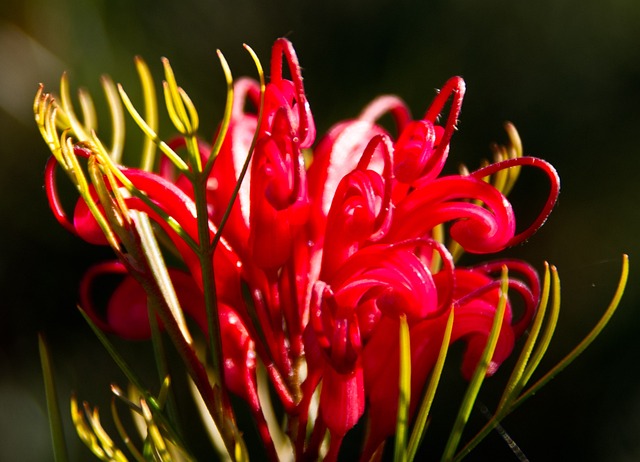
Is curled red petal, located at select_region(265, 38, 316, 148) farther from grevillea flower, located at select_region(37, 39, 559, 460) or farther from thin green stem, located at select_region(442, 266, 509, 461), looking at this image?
thin green stem, located at select_region(442, 266, 509, 461)

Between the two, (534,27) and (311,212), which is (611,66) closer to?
(534,27)

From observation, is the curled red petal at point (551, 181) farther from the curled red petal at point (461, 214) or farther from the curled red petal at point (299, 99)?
the curled red petal at point (299, 99)

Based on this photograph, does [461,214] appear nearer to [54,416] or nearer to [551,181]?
[551,181]

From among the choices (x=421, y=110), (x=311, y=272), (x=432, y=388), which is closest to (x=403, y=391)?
(x=432, y=388)

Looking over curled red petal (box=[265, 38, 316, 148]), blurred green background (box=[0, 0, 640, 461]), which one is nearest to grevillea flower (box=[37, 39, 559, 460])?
curled red petal (box=[265, 38, 316, 148])

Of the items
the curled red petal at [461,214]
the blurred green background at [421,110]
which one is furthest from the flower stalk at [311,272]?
the blurred green background at [421,110]

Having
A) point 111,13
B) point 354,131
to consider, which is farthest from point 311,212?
point 111,13
